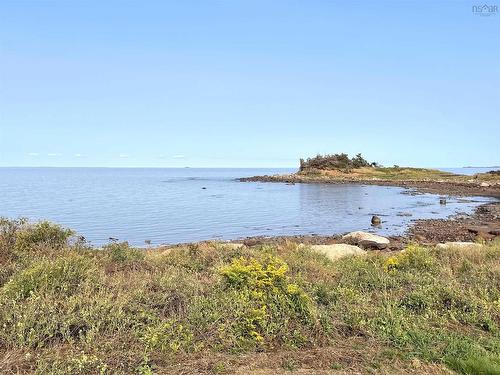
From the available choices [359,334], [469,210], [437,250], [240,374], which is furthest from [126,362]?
[469,210]

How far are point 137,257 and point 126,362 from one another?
16.2ft

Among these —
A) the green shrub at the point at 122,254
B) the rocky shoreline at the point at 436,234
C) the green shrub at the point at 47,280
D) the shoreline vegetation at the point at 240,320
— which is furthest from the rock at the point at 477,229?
the green shrub at the point at 47,280

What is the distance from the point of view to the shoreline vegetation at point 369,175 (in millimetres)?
73225

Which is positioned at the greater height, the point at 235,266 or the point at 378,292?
the point at 235,266

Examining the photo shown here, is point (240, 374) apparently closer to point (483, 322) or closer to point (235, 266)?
point (235, 266)

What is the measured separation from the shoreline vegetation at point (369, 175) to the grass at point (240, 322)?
64.5 m

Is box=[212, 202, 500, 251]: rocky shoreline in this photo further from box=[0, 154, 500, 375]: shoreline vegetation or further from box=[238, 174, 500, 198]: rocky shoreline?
box=[238, 174, 500, 198]: rocky shoreline

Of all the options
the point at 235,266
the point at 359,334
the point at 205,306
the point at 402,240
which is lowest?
the point at 402,240

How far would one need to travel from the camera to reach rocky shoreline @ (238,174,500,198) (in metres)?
56.7

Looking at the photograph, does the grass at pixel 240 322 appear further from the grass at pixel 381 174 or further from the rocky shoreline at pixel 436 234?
the grass at pixel 381 174

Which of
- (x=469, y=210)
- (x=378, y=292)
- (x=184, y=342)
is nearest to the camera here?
(x=184, y=342)

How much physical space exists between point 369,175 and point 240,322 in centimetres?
8991

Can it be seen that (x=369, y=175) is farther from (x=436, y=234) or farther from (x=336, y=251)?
(x=336, y=251)

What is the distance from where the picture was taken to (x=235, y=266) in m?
6.70
